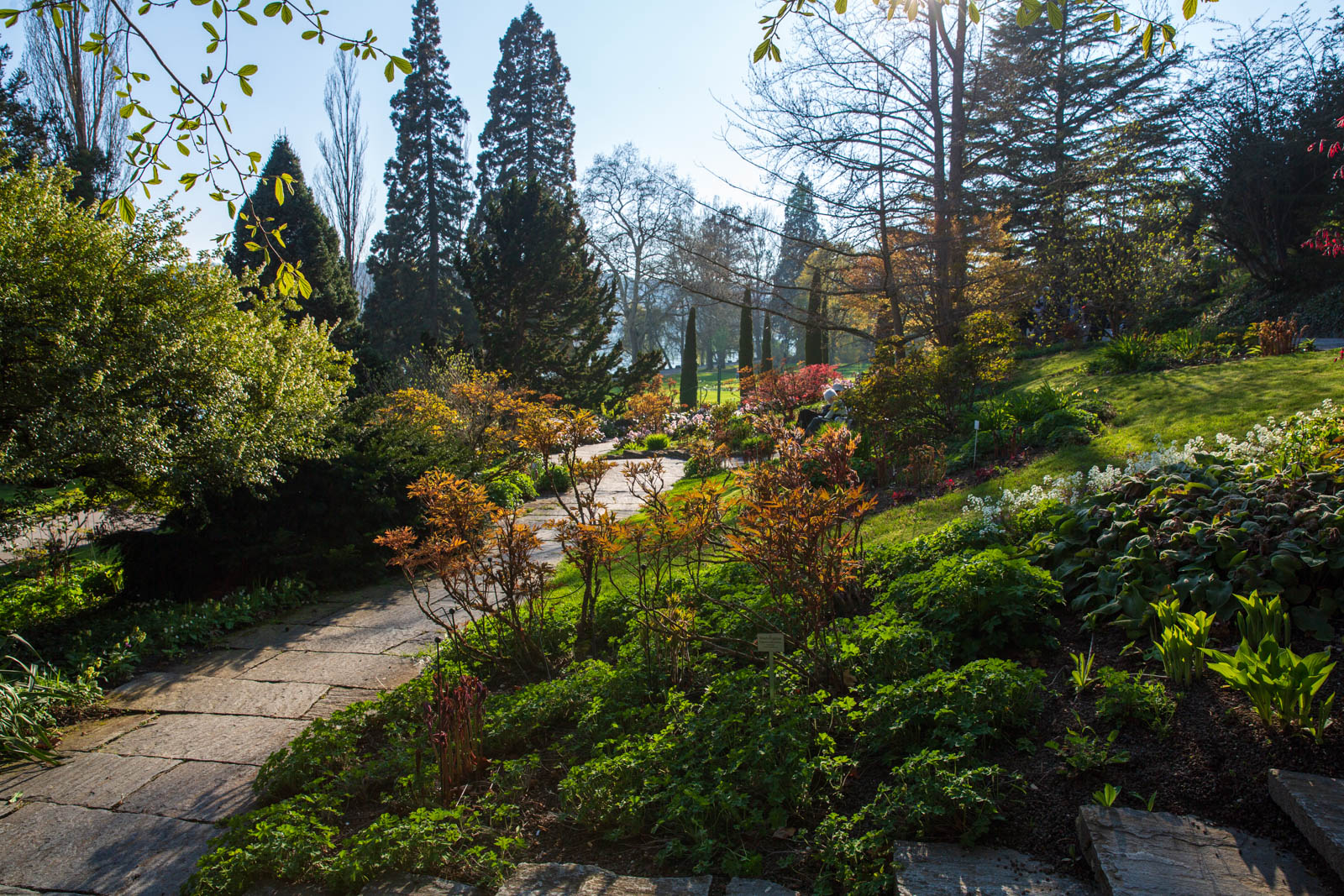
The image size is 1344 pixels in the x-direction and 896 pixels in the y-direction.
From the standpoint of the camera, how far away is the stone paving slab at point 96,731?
3.61 meters

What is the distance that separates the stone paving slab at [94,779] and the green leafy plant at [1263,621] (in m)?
4.56

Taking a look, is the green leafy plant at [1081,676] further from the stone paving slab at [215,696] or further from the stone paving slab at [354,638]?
the stone paving slab at [354,638]

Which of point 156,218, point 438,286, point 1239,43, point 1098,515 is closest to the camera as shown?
point 1098,515

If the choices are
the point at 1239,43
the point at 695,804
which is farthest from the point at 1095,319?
the point at 695,804

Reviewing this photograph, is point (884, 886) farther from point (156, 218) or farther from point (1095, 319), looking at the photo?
point (1095, 319)

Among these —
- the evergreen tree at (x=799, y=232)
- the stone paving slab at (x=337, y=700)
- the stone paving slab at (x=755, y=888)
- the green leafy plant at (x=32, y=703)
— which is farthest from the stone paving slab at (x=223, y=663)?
the evergreen tree at (x=799, y=232)

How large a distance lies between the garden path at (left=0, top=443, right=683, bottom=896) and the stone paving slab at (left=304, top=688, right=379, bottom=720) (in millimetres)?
11

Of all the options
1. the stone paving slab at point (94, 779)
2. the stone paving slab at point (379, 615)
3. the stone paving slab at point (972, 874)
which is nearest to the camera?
the stone paving slab at point (972, 874)

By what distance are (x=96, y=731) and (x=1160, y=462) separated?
604 centimetres

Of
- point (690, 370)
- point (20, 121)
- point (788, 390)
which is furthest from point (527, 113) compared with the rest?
point (788, 390)

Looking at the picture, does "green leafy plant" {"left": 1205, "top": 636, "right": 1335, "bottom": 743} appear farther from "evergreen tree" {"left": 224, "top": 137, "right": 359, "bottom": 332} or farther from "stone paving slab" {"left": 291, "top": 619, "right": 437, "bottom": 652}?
"evergreen tree" {"left": 224, "top": 137, "right": 359, "bottom": 332}

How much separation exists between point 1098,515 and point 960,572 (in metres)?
1.02

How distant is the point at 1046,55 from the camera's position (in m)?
9.80

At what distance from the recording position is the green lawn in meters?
5.48
